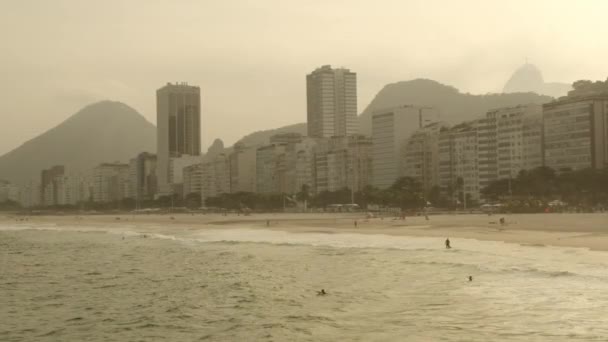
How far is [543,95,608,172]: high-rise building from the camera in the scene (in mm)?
124875

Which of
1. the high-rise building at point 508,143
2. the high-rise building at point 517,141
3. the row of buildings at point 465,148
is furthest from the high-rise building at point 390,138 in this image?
the high-rise building at point 517,141

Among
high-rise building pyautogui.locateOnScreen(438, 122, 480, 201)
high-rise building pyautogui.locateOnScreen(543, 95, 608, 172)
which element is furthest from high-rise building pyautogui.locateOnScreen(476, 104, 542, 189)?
high-rise building pyautogui.locateOnScreen(543, 95, 608, 172)

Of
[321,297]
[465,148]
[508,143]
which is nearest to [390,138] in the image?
[465,148]

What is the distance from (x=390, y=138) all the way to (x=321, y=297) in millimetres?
157365

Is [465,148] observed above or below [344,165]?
above

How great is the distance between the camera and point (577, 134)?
415 feet

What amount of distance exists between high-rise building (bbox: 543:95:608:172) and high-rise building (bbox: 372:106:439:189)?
46754 mm

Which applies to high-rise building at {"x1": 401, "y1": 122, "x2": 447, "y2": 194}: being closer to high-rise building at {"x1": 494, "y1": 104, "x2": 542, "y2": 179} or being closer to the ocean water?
high-rise building at {"x1": 494, "y1": 104, "x2": 542, "y2": 179}

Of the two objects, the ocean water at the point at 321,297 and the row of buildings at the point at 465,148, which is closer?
the ocean water at the point at 321,297

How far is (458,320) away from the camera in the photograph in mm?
16906

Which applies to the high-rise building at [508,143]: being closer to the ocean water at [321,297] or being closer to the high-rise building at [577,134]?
the high-rise building at [577,134]

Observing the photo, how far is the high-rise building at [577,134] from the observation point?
410ft

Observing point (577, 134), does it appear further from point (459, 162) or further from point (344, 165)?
point (344, 165)

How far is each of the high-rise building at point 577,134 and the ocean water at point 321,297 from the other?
95.4 meters
